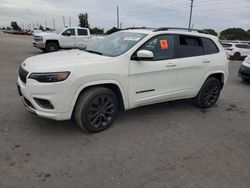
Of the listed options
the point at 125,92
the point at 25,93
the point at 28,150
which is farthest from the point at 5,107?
the point at 125,92

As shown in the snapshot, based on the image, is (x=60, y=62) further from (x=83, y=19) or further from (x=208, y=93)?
(x=83, y=19)

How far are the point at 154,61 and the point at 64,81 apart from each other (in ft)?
5.77

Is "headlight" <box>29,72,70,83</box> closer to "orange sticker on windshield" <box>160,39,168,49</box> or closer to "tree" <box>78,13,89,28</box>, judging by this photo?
"orange sticker on windshield" <box>160,39,168,49</box>

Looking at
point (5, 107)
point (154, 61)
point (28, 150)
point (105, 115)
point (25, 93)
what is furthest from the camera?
point (5, 107)

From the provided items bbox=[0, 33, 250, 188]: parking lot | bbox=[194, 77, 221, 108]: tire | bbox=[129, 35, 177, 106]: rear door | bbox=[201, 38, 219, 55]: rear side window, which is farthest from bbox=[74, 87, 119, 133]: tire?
bbox=[201, 38, 219, 55]: rear side window

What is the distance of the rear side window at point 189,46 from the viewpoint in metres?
5.23

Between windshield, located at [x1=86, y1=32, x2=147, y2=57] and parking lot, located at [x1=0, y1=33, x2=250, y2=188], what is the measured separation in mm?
1307

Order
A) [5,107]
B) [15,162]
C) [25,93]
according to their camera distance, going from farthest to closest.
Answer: [5,107] < [25,93] < [15,162]

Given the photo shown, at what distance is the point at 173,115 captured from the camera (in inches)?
215

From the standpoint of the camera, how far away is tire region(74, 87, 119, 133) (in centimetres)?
406

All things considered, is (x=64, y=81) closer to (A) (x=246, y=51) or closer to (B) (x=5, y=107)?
(B) (x=5, y=107)

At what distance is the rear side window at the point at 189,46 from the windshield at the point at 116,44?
2.97ft

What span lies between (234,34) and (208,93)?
176 ft

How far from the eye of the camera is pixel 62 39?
673 inches
